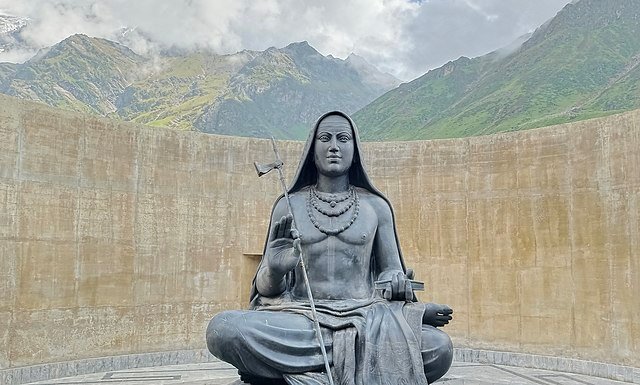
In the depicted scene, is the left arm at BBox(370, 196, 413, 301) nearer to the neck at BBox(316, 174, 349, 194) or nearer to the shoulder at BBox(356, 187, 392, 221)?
the shoulder at BBox(356, 187, 392, 221)

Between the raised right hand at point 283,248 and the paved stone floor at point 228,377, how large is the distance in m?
4.51

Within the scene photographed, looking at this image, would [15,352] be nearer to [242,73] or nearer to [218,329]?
[218,329]

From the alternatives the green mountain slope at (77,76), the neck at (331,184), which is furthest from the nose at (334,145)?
the green mountain slope at (77,76)

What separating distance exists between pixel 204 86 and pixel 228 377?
90.0 meters

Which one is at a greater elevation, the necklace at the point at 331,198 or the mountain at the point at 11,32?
the mountain at the point at 11,32

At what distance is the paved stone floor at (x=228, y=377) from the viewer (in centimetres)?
809

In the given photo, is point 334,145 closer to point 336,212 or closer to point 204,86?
point 336,212

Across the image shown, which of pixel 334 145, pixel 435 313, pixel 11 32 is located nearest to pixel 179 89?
pixel 11 32

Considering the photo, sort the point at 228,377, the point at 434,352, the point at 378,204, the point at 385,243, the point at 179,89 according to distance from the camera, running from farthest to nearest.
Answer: the point at 179,89
the point at 228,377
the point at 378,204
the point at 385,243
the point at 434,352

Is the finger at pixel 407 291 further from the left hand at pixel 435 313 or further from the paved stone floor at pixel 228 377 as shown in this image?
the paved stone floor at pixel 228 377

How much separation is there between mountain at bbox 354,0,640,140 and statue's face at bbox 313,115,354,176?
29.8 meters

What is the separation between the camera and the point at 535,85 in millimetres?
42531

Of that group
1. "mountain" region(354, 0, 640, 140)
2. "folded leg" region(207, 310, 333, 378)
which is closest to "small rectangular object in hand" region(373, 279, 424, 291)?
"folded leg" region(207, 310, 333, 378)

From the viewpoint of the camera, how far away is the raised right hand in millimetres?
3684
